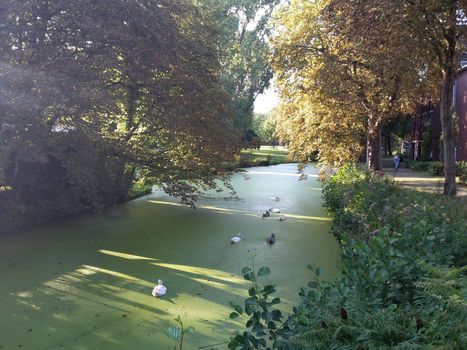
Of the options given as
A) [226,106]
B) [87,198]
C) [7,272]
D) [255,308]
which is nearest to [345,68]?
[226,106]

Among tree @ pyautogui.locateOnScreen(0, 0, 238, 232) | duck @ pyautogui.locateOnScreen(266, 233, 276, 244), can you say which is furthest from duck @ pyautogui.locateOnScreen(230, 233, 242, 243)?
tree @ pyautogui.locateOnScreen(0, 0, 238, 232)

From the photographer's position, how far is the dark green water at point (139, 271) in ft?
14.3

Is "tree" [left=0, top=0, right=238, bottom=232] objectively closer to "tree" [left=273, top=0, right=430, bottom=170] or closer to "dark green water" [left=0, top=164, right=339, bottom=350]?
"dark green water" [left=0, top=164, right=339, bottom=350]

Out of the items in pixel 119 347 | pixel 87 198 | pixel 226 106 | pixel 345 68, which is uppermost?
pixel 345 68

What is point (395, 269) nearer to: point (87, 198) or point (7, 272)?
point (7, 272)

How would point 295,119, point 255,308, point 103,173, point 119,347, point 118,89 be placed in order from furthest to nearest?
point 295,119, point 103,173, point 118,89, point 119,347, point 255,308

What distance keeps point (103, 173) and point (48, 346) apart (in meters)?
6.89

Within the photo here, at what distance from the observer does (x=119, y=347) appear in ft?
13.2

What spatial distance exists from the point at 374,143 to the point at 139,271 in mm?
8800

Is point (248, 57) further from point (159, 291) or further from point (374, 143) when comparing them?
point (159, 291)

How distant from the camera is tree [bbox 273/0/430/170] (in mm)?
6648

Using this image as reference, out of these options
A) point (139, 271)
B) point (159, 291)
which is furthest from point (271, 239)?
point (159, 291)

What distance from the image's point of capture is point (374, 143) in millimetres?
12789

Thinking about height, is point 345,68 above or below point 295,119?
above
